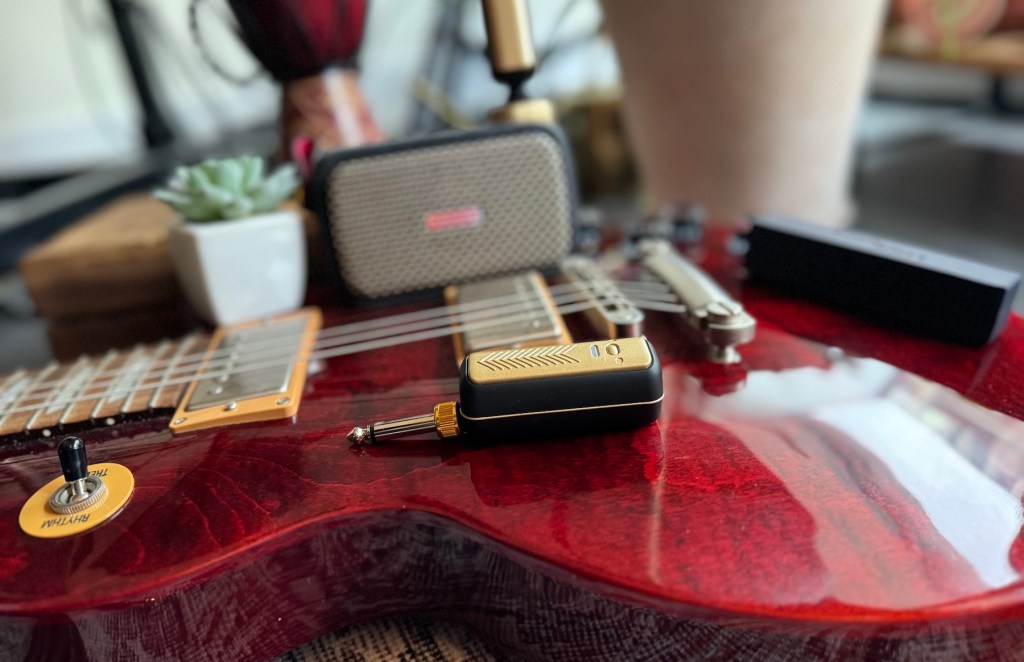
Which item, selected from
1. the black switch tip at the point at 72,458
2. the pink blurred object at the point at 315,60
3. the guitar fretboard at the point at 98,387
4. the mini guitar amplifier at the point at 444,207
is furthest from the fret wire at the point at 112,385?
the pink blurred object at the point at 315,60

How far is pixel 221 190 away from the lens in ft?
2.14

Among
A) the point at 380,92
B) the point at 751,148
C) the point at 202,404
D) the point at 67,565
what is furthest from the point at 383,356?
the point at 380,92

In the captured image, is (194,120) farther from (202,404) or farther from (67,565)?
(67,565)

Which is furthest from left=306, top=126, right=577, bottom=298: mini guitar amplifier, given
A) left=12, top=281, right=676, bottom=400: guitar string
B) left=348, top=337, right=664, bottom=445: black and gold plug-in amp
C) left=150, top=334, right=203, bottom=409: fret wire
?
left=348, top=337, right=664, bottom=445: black and gold plug-in amp

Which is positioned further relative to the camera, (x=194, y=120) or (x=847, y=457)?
(x=194, y=120)

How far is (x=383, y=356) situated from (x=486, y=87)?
1.17 m

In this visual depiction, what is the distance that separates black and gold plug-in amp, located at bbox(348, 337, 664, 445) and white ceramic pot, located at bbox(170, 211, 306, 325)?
32 centimetres

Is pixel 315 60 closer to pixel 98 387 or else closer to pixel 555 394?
pixel 98 387

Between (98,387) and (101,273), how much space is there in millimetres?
303

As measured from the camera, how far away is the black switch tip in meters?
0.42

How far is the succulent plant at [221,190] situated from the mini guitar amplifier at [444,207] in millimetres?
56

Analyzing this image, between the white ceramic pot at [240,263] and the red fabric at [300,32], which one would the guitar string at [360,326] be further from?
the red fabric at [300,32]

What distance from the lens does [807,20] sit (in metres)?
0.94

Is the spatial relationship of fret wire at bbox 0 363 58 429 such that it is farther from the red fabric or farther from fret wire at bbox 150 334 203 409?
the red fabric
